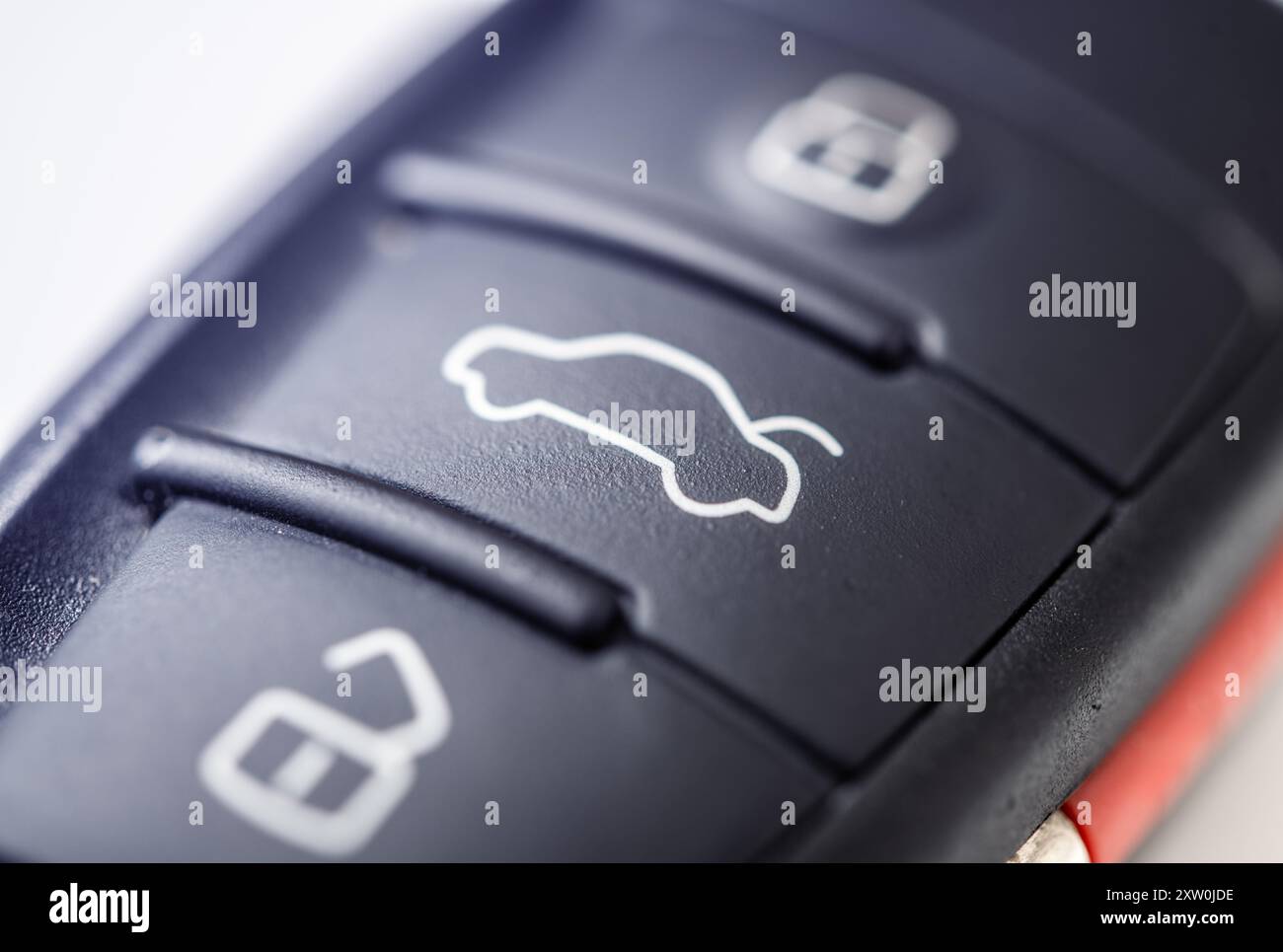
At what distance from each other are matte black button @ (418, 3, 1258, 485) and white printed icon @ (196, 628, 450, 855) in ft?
0.56

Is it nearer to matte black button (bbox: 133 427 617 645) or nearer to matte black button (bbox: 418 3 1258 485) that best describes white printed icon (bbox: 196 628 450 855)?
matte black button (bbox: 133 427 617 645)

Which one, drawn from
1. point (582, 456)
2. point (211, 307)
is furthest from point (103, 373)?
point (582, 456)

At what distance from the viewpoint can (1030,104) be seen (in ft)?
1.77

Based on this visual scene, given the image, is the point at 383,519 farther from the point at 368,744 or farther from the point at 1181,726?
the point at 1181,726

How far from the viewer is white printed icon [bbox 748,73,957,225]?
1.66 feet

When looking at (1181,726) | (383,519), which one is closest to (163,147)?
(383,519)

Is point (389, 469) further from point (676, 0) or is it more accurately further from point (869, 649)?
point (676, 0)

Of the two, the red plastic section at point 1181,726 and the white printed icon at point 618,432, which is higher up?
the white printed icon at point 618,432

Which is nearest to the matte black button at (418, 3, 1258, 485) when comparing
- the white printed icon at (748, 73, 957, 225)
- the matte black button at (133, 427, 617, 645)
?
the white printed icon at (748, 73, 957, 225)

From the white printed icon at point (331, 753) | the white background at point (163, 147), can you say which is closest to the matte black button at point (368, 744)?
the white printed icon at point (331, 753)

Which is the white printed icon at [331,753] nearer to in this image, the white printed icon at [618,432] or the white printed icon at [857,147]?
the white printed icon at [618,432]

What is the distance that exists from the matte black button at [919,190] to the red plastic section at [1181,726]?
73 mm

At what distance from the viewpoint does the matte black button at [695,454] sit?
1.31 ft
